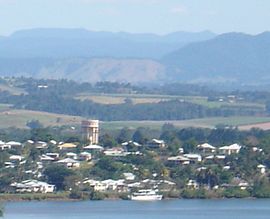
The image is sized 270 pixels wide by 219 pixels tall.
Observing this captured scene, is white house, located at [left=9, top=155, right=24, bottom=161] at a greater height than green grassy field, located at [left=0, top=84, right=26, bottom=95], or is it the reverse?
green grassy field, located at [left=0, top=84, right=26, bottom=95]

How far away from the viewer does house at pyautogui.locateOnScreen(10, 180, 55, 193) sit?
163ft

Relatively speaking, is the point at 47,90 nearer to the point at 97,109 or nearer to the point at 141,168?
the point at 97,109

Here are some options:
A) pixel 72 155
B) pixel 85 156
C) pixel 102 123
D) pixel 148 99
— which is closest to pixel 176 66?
pixel 148 99

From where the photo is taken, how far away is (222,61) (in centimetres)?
18975

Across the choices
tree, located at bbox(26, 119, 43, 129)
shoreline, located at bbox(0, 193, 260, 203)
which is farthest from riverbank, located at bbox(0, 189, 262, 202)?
tree, located at bbox(26, 119, 43, 129)

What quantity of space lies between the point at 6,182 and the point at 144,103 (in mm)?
47408

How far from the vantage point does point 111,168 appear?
172 ft

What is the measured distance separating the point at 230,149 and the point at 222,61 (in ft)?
430

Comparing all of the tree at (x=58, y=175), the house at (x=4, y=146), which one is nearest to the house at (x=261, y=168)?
the tree at (x=58, y=175)

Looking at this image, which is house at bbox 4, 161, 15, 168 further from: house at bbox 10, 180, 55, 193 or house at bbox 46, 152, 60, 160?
house at bbox 10, 180, 55, 193

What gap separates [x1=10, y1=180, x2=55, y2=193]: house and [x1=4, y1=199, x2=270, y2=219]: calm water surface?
236 centimetres

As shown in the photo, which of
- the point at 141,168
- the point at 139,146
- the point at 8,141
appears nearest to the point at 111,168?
the point at 141,168

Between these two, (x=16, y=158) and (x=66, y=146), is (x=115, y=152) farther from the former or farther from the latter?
(x=16, y=158)

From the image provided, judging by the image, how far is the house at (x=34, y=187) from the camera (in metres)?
49.6
